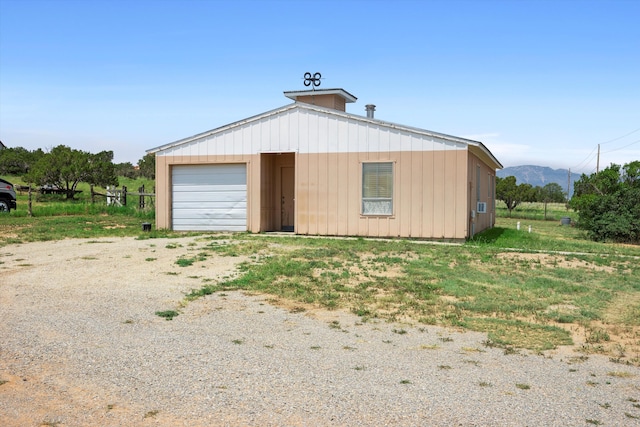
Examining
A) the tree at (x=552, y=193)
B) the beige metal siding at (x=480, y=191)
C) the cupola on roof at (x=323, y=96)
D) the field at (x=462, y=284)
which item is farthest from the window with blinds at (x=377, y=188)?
the tree at (x=552, y=193)

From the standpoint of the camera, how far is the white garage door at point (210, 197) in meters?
16.8

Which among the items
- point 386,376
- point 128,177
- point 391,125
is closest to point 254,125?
point 391,125

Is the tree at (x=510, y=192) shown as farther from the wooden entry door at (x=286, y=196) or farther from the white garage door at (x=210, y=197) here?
the white garage door at (x=210, y=197)

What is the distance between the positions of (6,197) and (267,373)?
72.5 ft

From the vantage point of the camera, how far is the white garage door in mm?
16812

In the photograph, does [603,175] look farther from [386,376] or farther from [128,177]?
[128,177]

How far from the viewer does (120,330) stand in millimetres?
5898

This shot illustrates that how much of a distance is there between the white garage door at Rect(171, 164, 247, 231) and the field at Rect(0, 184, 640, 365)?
1751 millimetres

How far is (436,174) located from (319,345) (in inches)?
397

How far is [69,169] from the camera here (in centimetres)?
3175

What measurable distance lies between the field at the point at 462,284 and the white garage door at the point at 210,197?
5.74ft

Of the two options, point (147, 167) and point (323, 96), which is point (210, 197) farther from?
point (147, 167)

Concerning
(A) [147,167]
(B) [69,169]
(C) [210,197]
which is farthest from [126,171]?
(C) [210,197]

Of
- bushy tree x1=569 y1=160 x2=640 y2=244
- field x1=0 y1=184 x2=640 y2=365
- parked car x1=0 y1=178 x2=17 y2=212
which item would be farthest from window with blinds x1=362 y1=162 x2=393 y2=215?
parked car x1=0 y1=178 x2=17 y2=212
